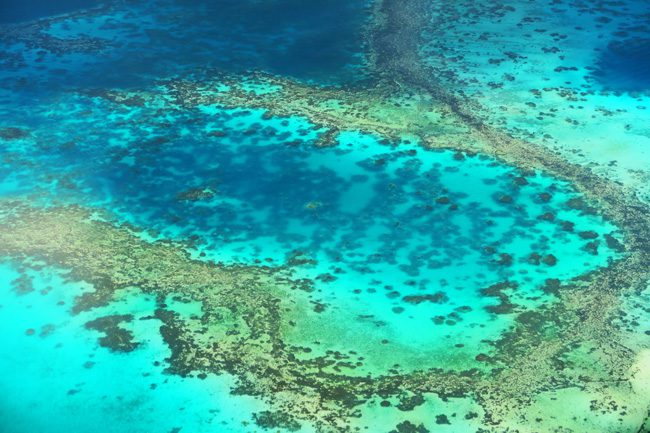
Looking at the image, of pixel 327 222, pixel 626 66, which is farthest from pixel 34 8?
pixel 626 66

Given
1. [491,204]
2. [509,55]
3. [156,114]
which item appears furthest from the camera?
[509,55]

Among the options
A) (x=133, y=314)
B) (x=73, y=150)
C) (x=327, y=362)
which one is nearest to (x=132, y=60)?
(x=73, y=150)

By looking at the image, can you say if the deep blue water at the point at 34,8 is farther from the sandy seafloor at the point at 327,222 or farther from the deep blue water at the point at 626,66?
the deep blue water at the point at 626,66

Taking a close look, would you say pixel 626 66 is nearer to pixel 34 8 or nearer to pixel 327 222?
pixel 327 222

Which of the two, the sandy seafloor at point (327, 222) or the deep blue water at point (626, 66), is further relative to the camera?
the deep blue water at point (626, 66)

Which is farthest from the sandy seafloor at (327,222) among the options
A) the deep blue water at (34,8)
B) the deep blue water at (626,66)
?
the deep blue water at (34,8)

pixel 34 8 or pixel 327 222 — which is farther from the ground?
pixel 34 8

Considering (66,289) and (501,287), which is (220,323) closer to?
(66,289)

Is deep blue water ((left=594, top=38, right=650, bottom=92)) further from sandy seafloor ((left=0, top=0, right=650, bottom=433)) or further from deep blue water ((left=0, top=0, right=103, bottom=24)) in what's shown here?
deep blue water ((left=0, top=0, right=103, bottom=24))
